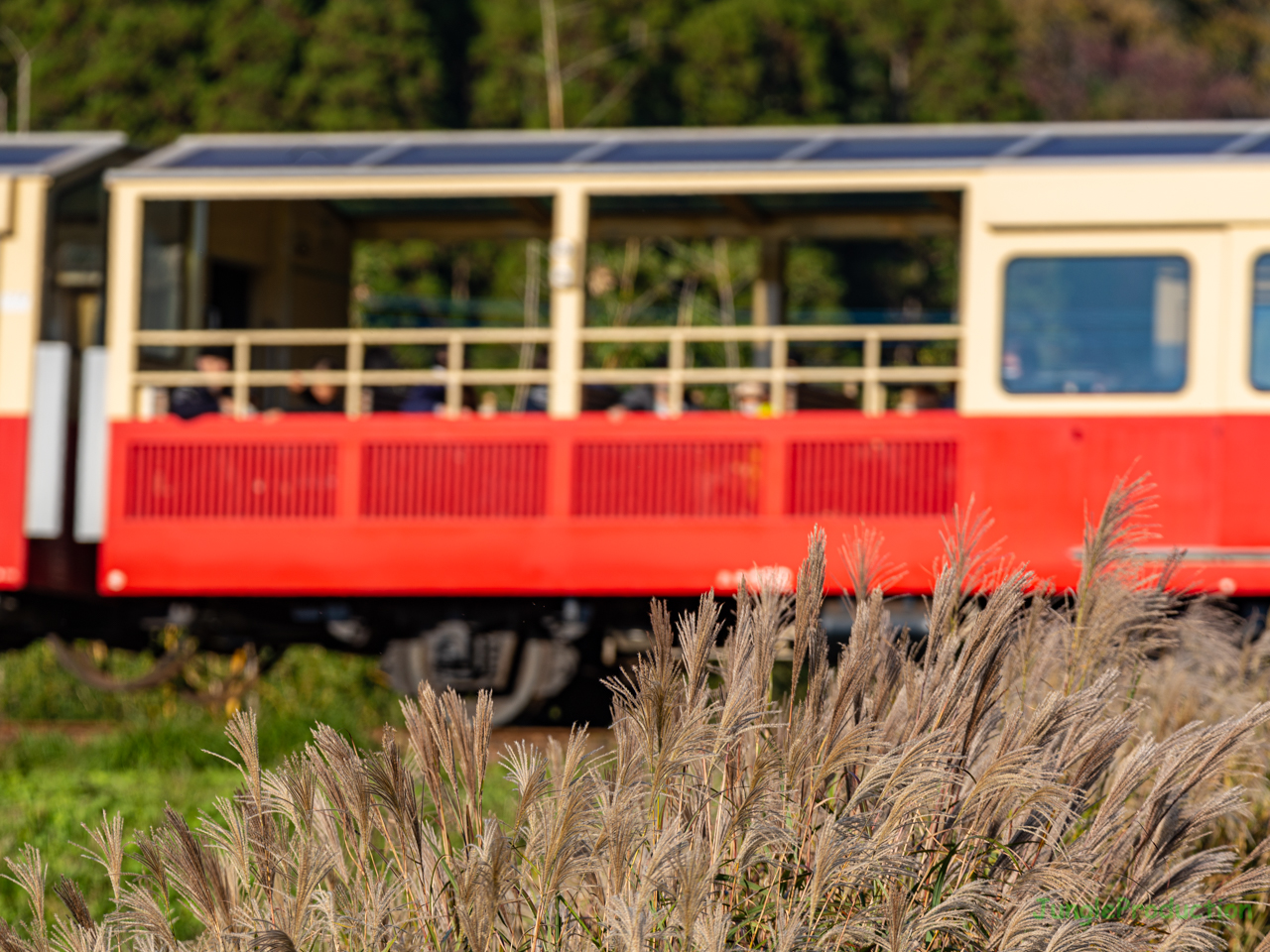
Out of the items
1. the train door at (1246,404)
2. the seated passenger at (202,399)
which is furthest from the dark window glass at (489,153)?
the train door at (1246,404)

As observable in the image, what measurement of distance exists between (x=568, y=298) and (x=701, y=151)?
117cm

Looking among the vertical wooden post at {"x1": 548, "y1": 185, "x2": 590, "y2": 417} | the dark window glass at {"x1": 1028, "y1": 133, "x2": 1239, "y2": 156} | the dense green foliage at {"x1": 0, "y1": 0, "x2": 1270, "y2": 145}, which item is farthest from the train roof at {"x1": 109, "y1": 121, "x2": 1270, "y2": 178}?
the dense green foliage at {"x1": 0, "y1": 0, "x2": 1270, "y2": 145}

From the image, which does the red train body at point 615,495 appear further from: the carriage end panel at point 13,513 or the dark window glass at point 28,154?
the dark window glass at point 28,154

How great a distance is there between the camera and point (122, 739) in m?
7.58

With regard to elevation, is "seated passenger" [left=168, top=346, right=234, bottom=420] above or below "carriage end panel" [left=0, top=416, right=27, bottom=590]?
above

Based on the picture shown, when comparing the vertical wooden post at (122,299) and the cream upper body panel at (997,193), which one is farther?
the vertical wooden post at (122,299)

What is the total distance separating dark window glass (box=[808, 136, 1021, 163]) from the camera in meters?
9.00

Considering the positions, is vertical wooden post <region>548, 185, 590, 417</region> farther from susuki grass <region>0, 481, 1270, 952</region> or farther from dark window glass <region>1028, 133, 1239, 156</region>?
susuki grass <region>0, 481, 1270, 952</region>

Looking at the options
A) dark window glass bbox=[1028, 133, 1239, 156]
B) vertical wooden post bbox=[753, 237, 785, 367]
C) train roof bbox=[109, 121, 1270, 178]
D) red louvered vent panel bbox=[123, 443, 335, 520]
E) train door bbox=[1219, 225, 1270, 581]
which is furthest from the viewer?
vertical wooden post bbox=[753, 237, 785, 367]

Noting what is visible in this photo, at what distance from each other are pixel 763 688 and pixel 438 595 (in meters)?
6.73

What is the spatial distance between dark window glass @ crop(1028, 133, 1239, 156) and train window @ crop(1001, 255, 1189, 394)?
630mm

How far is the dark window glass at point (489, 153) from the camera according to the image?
30.8 feet

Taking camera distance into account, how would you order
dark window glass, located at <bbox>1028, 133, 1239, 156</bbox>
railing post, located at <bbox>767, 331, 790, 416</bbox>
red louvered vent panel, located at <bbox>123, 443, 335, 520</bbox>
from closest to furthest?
dark window glass, located at <bbox>1028, 133, 1239, 156</bbox>
railing post, located at <bbox>767, 331, 790, 416</bbox>
red louvered vent panel, located at <bbox>123, 443, 335, 520</bbox>

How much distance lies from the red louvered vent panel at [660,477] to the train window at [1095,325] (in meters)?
1.56
